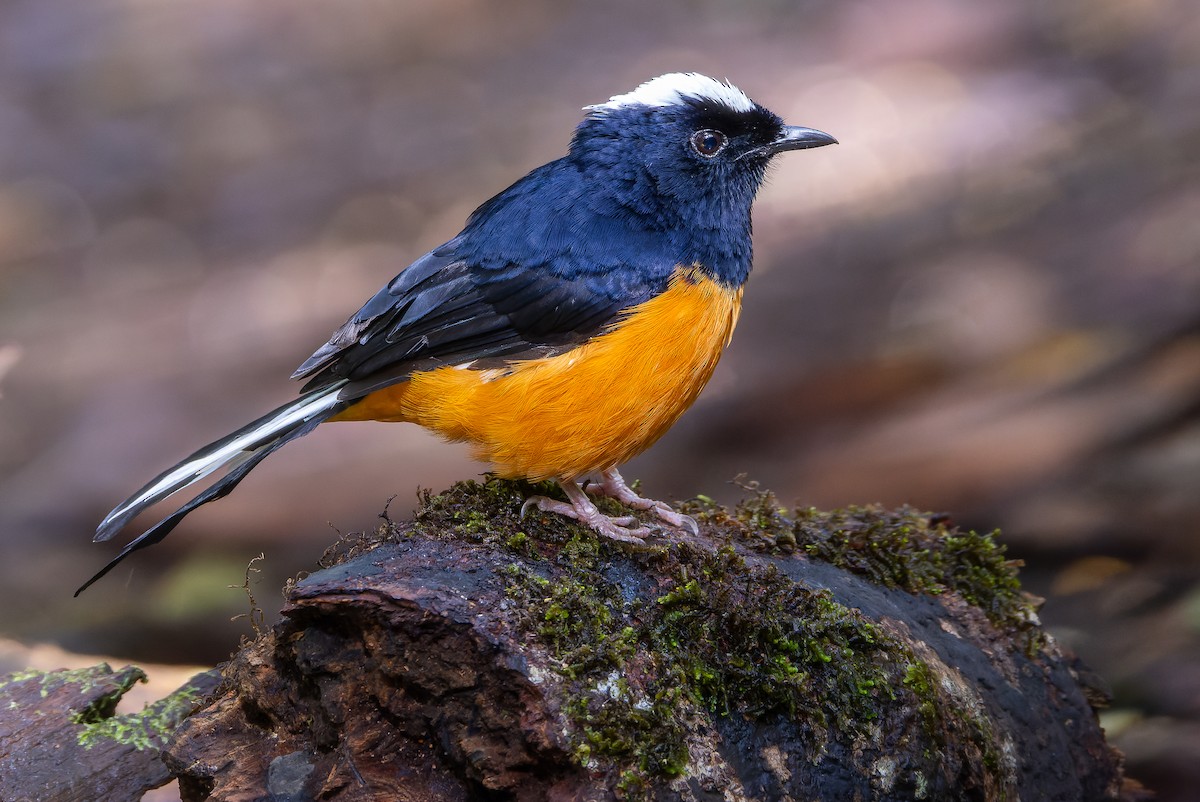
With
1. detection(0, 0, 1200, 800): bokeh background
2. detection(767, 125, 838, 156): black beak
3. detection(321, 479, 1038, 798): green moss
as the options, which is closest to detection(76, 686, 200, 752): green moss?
detection(321, 479, 1038, 798): green moss

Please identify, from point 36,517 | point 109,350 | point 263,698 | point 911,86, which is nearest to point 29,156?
point 109,350

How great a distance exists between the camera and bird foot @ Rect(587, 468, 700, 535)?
4156mm

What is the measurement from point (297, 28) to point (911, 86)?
589 centimetres

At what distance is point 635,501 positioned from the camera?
14.3 feet

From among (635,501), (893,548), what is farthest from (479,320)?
(893,548)

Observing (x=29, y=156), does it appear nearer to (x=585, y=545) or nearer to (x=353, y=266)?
(x=353, y=266)

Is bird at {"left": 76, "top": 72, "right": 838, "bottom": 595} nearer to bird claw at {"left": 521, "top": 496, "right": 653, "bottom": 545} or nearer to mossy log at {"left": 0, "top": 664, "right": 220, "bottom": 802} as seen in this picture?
bird claw at {"left": 521, "top": 496, "right": 653, "bottom": 545}

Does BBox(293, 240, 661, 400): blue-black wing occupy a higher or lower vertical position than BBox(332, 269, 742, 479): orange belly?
higher

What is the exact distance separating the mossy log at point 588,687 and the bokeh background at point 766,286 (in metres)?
2.81

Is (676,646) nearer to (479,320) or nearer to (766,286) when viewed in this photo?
(479,320)

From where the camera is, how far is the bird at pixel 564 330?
388 centimetres

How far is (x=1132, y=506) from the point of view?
7.23m

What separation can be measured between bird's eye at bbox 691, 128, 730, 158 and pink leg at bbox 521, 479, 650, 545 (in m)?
1.49

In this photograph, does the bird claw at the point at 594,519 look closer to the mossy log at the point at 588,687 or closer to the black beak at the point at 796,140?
the mossy log at the point at 588,687
